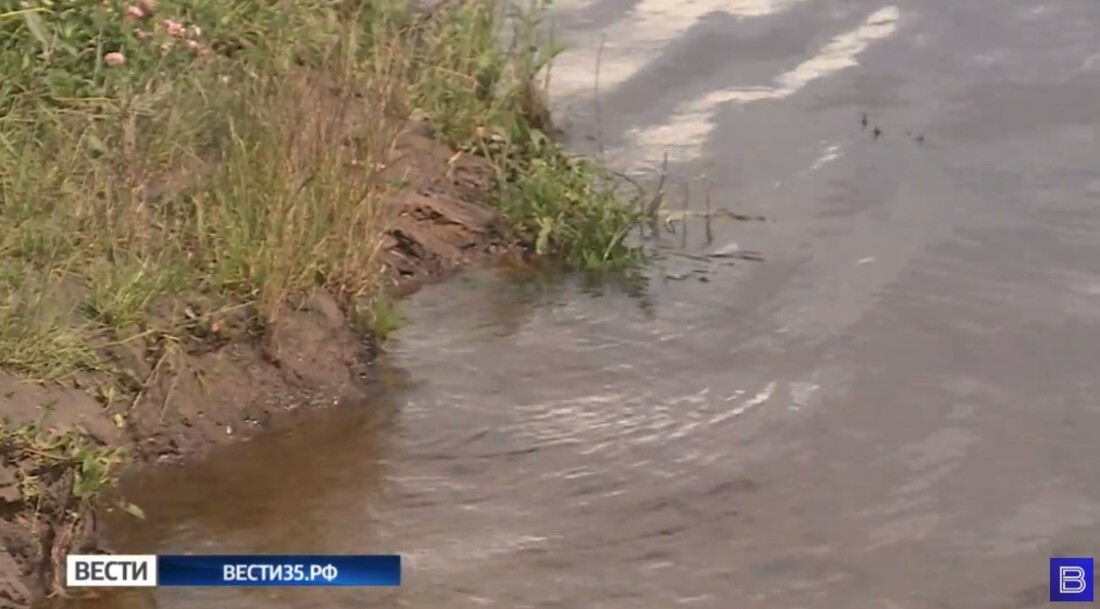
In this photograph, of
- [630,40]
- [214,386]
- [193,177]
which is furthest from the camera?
[630,40]

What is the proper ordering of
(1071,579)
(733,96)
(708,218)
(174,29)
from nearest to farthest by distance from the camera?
(1071,579) < (174,29) < (708,218) < (733,96)

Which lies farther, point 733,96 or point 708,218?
point 733,96

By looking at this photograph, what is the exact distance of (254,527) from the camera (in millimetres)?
4328

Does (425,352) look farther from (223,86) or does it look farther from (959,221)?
(959,221)

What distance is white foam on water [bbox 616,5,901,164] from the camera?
6918 mm

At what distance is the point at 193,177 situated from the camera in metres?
5.10

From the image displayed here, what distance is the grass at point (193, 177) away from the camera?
15.3 feet

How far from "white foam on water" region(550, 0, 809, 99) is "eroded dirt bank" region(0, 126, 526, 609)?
49.6 inches

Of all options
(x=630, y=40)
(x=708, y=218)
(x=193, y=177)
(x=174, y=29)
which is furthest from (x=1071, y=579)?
(x=630, y=40)

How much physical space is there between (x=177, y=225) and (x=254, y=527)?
39.6 inches

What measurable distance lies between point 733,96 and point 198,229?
3.06 m

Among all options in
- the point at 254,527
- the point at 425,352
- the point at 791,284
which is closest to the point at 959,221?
the point at 791,284

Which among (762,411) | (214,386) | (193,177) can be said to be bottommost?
(762,411)

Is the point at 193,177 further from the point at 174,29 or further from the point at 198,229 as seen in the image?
the point at 174,29
